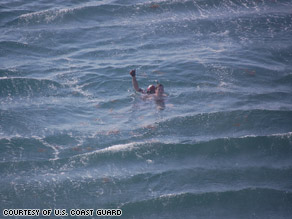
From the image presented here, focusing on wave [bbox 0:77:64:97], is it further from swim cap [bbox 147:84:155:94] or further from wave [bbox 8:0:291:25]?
wave [bbox 8:0:291:25]

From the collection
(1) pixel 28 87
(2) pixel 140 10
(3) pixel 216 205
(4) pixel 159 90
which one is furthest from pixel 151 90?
(2) pixel 140 10

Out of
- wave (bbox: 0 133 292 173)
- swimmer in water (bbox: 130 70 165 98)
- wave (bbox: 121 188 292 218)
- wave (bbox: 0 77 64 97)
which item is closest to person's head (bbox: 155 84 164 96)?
swimmer in water (bbox: 130 70 165 98)

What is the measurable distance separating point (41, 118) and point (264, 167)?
24.8 feet

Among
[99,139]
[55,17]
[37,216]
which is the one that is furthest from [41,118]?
[55,17]

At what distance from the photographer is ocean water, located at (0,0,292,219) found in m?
8.83

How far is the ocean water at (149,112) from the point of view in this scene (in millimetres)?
8828

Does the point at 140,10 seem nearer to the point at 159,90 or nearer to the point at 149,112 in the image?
the point at 159,90

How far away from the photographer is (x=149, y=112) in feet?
40.9

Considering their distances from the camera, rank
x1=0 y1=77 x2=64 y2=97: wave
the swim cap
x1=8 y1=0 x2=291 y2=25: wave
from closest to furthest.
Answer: the swim cap, x1=0 y1=77 x2=64 y2=97: wave, x1=8 y1=0 x2=291 y2=25: wave

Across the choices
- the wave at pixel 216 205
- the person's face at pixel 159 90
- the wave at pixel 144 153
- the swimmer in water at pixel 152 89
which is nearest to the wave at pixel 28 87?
the swimmer in water at pixel 152 89

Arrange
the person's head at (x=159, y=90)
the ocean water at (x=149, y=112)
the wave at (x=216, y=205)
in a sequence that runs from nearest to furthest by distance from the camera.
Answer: the wave at (x=216, y=205)
the ocean water at (x=149, y=112)
the person's head at (x=159, y=90)

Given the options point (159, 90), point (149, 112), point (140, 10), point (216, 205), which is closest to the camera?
point (216, 205)

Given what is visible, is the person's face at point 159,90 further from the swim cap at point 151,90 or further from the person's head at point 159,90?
the swim cap at point 151,90

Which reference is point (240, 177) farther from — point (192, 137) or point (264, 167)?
point (192, 137)
